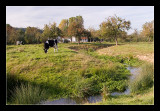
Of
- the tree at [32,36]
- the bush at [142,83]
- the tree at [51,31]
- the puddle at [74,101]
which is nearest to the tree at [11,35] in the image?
the tree at [32,36]

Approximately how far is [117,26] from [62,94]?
17524 millimetres

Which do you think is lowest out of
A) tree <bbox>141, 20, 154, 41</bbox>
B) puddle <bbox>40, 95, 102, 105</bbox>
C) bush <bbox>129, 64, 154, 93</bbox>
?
puddle <bbox>40, 95, 102, 105</bbox>

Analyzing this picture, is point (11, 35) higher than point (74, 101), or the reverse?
point (11, 35)

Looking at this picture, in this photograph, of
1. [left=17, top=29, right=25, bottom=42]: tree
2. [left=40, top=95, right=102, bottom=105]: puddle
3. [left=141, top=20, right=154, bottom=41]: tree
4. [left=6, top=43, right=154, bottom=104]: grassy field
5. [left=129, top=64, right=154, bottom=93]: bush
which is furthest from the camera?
[left=141, top=20, right=154, bottom=41]: tree

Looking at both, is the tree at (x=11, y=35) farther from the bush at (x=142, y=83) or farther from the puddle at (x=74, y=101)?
the bush at (x=142, y=83)

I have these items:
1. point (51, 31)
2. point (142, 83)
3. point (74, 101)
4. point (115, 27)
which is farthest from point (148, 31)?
point (74, 101)

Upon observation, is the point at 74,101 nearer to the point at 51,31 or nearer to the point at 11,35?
the point at 11,35

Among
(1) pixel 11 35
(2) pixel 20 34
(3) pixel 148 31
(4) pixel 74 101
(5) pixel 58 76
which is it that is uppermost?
(3) pixel 148 31

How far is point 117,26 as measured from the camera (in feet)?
70.3

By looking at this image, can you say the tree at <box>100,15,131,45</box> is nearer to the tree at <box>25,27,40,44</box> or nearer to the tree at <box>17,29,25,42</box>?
the tree at <box>25,27,40,44</box>

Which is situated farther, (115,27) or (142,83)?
(115,27)

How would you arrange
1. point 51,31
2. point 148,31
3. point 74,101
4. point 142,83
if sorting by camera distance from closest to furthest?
point 74,101, point 142,83, point 51,31, point 148,31

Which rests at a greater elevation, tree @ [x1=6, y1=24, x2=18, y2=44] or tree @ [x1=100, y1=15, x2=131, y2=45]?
tree @ [x1=100, y1=15, x2=131, y2=45]

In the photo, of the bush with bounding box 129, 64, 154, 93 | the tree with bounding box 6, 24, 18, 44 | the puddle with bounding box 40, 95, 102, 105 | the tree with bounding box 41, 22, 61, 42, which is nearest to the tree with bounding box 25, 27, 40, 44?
the tree with bounding box 41, 22, 61, 42
